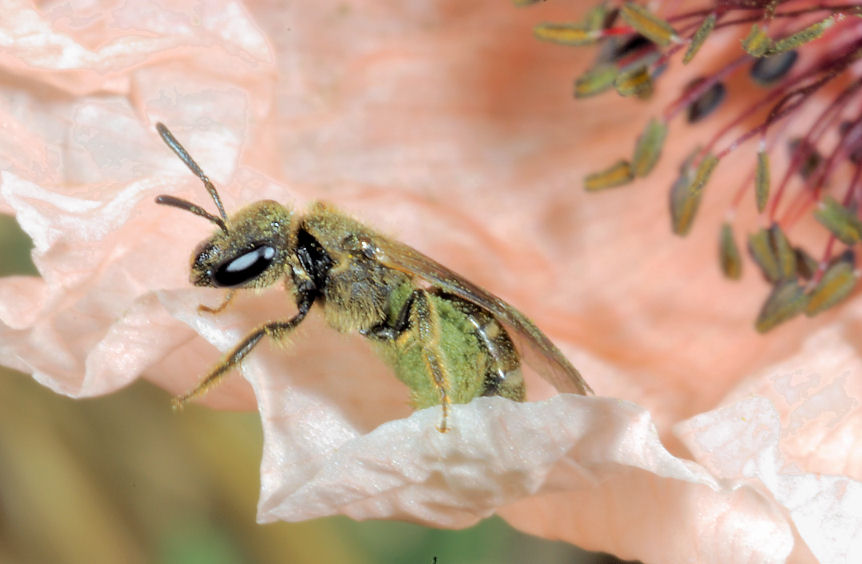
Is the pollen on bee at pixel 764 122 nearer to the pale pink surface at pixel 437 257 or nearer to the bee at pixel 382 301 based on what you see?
the pale pink surface at pixel 437 257

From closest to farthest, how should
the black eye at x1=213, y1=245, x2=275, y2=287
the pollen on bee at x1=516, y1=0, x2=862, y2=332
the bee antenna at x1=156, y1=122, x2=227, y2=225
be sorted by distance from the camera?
1. the black eye at x1=213, y1=245, x2=275, y2=287
2. the bee antenna at x1=156, y1=122, x2=227, y2=225
3. the pollen on bee at x1=516, y1=0, x2=862, y2=332

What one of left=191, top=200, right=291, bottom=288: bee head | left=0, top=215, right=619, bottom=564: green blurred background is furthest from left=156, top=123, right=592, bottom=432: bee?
left=0, top=215, right=619, bottom=564: green blurred background

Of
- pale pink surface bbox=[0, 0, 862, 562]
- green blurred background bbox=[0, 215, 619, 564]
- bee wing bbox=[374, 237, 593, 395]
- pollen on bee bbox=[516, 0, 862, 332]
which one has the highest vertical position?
pollen on bee bbox=[516, 0, 862, 332]

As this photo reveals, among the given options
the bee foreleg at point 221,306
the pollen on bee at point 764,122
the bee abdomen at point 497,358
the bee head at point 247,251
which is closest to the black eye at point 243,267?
the bee head at point 247,251

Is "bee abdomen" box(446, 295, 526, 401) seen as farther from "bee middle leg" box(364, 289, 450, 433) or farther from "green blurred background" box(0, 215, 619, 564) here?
"green blurred background" box(0, 215, 619, 564)

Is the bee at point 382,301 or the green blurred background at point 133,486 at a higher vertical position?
the bee at point 382,301

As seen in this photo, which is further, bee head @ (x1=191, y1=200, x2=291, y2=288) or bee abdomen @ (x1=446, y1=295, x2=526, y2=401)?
bee abdomen @ (x1=446, y1=295, x2=526, y2=401)

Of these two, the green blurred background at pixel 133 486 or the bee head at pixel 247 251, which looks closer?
the bee head at pixel 247 251
